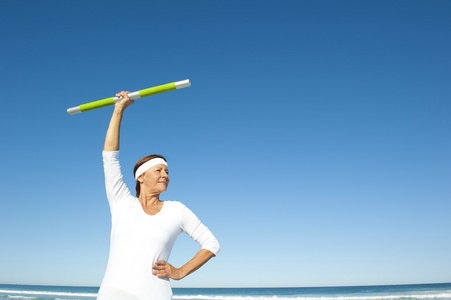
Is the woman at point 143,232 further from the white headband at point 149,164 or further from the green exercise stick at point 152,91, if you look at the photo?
the green exercise stick at point 152,91

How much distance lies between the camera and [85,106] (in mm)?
3170

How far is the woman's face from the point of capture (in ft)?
8.93

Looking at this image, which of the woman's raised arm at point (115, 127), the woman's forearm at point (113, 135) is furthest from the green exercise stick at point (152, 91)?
the woman's forearm at point (113, 135)

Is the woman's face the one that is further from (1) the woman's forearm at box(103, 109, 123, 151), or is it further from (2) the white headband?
(1) the woman's forearm at box(103, 109, 123, 151)

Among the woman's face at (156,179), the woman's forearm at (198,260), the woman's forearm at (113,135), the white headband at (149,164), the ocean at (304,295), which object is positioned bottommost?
the ocean at (304,295)

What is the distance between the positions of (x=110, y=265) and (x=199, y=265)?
0.56 meters

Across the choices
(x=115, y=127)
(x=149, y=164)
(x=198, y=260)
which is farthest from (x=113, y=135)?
(x=198, y=260)

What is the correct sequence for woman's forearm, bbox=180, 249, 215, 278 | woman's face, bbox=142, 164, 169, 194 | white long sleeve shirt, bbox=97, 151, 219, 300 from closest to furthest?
white long sleeve shirt, bbox=97, 151, 219, 300
woman's forearm, bbox=180, 249, 215, 278
woman's face, bbox=142, 164, 169, 194

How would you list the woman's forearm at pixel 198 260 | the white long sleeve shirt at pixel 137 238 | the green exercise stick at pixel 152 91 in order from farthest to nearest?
the green exercise stick at pixel 152 91 < the woman's forearm at pixel 198 260 < the white long sleeve shirt at pixel 137 238

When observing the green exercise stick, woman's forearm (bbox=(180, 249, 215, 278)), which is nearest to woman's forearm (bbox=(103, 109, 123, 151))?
the green exercise stick

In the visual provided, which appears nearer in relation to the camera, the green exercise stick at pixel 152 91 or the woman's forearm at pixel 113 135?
the woman's forearm at pixel 113 135

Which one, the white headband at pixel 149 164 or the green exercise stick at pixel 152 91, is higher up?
the green exercise stick at pixel 152 91

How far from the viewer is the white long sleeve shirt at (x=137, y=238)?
2.33 m

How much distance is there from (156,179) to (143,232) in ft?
1.41
